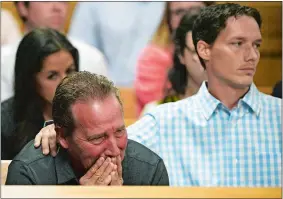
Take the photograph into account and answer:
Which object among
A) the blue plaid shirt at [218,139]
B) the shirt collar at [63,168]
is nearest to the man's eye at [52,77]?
the blue plaid shirt at [218,139]

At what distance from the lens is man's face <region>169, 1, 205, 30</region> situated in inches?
73.1

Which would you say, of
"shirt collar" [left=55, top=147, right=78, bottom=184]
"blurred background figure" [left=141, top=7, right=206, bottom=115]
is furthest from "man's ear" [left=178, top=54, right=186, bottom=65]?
"shirt collar" [left=55, top=147, right=78, bottom=184]

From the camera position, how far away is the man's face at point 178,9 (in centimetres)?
186

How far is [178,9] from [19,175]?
85 centimetres

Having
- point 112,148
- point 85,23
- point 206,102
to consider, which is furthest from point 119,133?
point 85,23

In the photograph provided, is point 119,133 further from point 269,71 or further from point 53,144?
point 269,71

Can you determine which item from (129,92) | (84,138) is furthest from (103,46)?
(84,138)

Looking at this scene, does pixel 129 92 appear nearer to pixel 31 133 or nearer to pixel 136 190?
pixel 31 133

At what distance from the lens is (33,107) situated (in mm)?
1663

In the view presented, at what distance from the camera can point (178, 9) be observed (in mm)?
1933

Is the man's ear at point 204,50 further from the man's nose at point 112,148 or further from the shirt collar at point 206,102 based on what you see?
the man's nose at point 112,148

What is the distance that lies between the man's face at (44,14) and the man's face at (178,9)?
1.12 feet

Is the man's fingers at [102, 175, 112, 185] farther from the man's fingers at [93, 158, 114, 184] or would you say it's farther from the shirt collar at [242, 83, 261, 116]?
the shirt collar at [242, 83, 261, 116]

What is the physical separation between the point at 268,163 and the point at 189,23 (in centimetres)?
43
